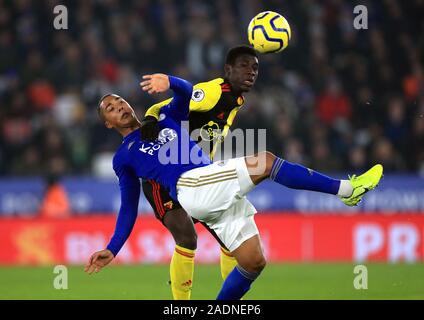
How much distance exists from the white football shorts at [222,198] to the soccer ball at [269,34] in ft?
4.97

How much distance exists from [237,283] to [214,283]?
348 cm

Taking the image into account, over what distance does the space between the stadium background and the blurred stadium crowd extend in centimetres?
2

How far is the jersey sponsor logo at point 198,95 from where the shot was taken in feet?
24.8

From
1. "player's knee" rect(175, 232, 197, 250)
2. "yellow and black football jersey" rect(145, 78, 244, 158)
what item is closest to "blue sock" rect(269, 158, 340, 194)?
"player's knee" rect(175, 232, 197, 250)

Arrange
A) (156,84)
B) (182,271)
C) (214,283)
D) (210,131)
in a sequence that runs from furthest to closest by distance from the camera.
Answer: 1. (214,283)
2. (210,131)
3. (182,271)
4. (156,84)

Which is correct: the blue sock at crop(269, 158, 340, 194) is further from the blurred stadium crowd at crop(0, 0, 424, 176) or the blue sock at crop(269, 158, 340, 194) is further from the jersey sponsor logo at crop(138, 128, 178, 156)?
the blurred stadium crowd at crop(0, 0, 424, 176)

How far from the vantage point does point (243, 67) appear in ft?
25.2

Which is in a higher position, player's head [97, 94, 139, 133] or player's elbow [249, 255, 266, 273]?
player's head [97, 94, 139, 133]

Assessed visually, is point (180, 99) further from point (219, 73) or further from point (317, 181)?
point (219, 73)

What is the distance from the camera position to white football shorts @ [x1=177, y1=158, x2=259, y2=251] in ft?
20.9

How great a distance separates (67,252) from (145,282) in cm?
325

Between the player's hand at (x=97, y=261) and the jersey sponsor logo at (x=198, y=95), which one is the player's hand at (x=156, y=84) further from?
the player's hand at (x=97, y=261)

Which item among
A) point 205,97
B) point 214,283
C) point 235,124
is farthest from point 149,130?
point 235,124
